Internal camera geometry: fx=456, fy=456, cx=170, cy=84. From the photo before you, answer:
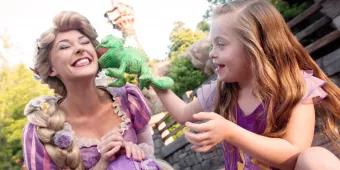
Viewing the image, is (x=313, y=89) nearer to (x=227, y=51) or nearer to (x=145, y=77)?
(x=227, y=51)

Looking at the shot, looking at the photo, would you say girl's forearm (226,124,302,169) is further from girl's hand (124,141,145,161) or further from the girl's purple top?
girl's hand (124,141,145,161)

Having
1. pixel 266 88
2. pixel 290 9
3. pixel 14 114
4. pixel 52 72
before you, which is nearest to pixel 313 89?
pixel 266 88

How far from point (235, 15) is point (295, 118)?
1.30ft

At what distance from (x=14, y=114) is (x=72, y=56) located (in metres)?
11.7

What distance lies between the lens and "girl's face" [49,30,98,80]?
179 cm

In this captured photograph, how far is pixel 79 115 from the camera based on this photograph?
6.31ft

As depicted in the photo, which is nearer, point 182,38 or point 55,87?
point 55,87

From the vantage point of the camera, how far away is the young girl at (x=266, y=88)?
1.39 meters

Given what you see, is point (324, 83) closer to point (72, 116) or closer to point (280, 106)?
point (280, 106)

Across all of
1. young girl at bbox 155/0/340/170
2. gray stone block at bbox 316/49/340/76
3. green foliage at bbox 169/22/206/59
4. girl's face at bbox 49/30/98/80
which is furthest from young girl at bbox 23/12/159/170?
green foliage at bbox 169/22/206/59

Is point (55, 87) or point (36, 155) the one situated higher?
point (55, 87)

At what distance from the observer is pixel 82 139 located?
1.85m

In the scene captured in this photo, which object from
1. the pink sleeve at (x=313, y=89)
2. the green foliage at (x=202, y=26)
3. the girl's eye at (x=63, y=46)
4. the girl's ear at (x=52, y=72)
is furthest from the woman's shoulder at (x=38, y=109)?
the green foliage at (x=202, y=26)

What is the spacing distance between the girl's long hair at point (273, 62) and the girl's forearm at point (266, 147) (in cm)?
8
